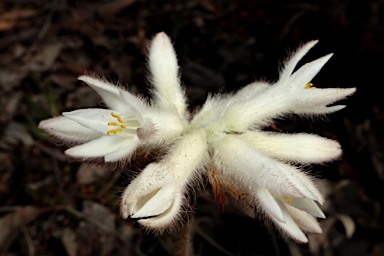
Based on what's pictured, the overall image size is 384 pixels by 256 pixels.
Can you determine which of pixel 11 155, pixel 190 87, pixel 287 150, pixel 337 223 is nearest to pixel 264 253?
pixel 337 223

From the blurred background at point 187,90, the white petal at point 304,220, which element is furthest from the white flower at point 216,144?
the blurred background at point 187,90

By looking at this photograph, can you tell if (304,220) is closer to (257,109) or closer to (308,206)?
(308,206)

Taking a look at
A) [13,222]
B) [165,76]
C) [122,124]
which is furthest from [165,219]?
[13,222]

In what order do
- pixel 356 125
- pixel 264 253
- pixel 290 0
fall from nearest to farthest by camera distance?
1. pixel 264 253
2. pixel 356 125
3. pixel 290 0

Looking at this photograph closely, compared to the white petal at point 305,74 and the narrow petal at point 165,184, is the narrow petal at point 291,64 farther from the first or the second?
the narrow petal at point 165,184

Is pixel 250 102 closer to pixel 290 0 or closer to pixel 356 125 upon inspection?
pixel 356 125

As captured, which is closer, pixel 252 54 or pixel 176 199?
pixel 176 199
